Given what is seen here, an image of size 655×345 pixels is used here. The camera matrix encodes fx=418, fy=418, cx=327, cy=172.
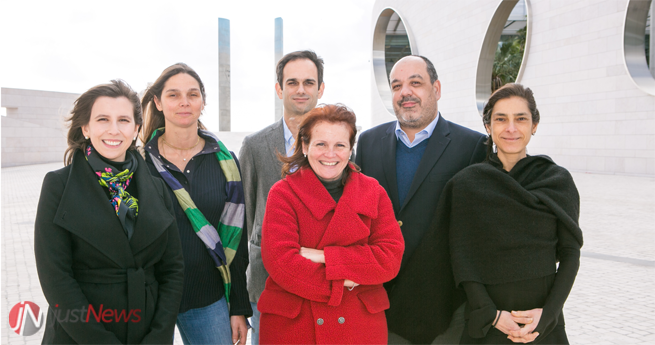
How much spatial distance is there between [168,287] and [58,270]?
0.45 metres

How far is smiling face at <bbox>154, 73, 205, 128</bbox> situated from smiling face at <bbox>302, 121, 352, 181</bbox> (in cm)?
77

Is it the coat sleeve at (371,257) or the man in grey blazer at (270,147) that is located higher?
the man in grey blazer at (270,147)

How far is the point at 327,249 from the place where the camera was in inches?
73.4

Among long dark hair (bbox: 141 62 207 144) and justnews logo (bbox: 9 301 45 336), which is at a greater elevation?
long dark hair (bbox: 141 62 207 144)

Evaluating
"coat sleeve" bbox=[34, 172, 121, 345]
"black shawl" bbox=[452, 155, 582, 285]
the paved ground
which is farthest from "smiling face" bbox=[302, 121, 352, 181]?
the paved ground

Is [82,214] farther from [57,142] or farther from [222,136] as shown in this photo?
[57,142]

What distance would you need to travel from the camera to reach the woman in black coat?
1.63m

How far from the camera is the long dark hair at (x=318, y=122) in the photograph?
2.02 meters

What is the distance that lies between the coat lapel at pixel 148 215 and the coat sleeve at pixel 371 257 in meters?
0.74

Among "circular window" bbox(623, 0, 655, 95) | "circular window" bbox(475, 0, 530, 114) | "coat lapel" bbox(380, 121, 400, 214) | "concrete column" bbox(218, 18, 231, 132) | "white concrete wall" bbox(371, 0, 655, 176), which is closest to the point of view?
"coat lapel" bbox(380, 121, 400, 214)

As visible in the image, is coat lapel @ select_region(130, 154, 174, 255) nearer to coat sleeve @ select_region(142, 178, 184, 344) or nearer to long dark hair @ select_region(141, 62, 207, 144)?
coat sleeve @ select_region(142, 178, 184, 344)

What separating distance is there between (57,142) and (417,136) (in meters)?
29.0

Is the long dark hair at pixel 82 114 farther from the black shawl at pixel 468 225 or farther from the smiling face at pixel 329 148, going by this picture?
the black shawl at pixel 468 225

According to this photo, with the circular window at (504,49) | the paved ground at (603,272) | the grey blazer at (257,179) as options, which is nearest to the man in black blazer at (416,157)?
the grey blazer at (257,179)
